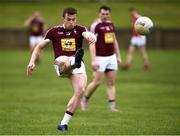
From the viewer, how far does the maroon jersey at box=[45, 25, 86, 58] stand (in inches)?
526

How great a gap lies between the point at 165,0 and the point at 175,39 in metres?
9.99

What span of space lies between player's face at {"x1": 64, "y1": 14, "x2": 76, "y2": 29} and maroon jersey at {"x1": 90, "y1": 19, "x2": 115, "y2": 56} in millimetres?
3965

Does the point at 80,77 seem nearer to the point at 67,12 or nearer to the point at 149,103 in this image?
the point at 67,12

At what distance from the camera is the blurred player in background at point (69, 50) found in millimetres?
13055

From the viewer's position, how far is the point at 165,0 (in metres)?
58.1

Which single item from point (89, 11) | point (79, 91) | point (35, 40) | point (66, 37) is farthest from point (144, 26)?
point (89, 11)

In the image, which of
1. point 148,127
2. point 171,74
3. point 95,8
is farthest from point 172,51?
point 148,127

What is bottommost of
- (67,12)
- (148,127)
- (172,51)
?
(172,51)

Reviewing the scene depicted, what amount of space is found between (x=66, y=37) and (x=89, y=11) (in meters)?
43.1

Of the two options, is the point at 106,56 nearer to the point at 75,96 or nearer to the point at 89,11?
the point at 75,96

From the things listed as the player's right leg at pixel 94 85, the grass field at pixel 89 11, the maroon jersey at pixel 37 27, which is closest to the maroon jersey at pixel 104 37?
the player's right leg at pixel 94 85

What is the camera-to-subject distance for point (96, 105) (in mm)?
17969

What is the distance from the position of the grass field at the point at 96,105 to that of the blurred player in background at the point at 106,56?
0.46 metres

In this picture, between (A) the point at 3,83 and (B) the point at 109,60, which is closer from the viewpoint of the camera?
(B) the point at 109,60
